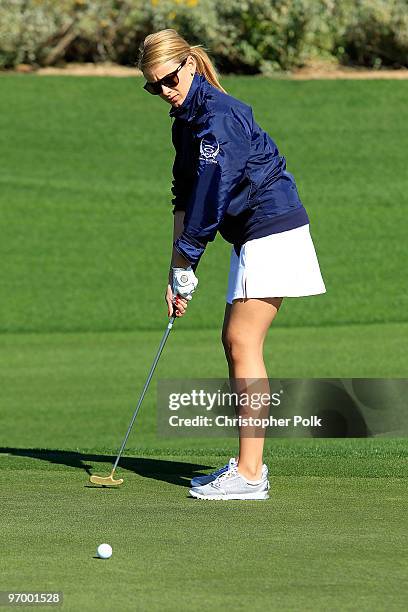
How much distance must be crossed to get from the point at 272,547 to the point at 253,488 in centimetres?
123

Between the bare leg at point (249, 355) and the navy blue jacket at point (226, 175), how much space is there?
0.26 m

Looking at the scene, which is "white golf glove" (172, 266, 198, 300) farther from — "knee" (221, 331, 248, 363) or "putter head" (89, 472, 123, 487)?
"putter head" (89, 472, 123, 487)

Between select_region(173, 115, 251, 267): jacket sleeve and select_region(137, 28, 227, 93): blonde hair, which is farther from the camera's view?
select_region(137, 28, 227, 93): blonde hair

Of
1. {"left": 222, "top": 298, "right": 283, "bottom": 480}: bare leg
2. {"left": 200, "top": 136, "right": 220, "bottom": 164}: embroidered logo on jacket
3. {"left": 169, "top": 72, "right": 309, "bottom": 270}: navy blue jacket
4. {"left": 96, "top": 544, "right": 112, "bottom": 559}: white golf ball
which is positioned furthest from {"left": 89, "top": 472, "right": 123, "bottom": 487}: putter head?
{"left": 96, "top": 544, "right": 112, "bottom": 559}: white golf ball

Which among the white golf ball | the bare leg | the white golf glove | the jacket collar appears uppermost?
the jacket collar

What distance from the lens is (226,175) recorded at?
534 cm

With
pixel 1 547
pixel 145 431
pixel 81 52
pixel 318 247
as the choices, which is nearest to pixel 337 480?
pixel 1 547

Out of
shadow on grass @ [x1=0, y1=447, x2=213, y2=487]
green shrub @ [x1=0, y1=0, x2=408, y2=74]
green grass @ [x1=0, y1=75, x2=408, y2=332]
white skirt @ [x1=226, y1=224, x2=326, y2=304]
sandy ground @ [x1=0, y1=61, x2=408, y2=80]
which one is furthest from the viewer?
sandy ground @ [x1=0, y1=61, x2=408, y2=80]

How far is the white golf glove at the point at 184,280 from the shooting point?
5.57m

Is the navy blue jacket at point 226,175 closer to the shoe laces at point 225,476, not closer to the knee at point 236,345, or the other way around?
the knee at point 236,345

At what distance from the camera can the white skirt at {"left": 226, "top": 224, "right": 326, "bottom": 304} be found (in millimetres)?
5598

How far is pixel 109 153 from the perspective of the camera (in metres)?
23.6

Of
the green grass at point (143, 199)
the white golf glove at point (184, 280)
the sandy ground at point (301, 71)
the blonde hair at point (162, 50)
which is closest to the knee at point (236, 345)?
the white golf glove at point (184, 280)

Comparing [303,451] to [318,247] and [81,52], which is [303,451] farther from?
[81,52]
